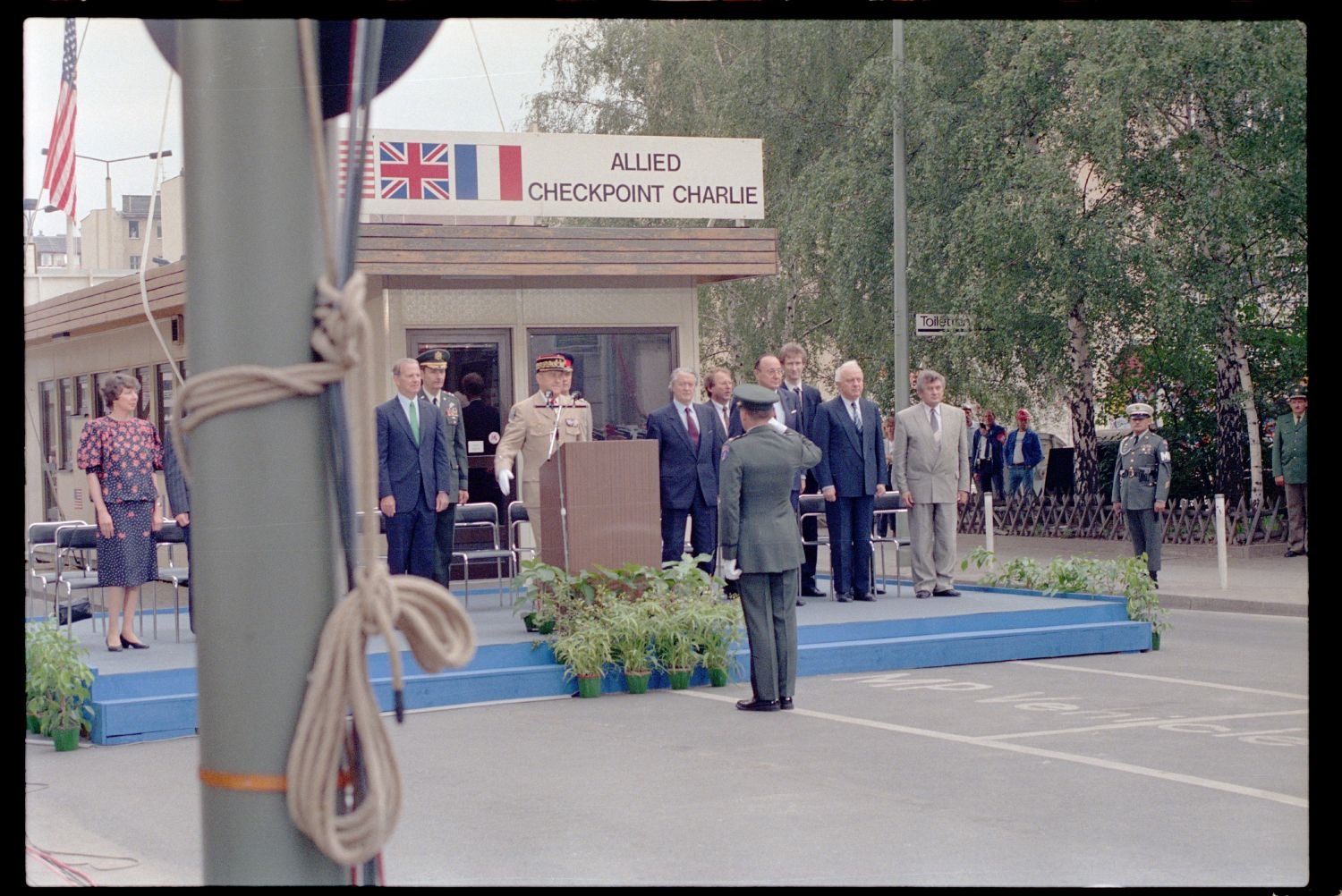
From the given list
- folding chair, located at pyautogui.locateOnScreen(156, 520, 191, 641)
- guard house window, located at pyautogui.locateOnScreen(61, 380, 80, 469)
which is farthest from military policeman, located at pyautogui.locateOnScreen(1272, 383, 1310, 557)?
guard house window, located at pyautogui.locateOnScreen(61, 380, 80, 469)

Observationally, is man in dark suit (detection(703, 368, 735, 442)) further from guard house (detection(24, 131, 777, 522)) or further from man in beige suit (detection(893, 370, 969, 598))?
guard house (detection(24, 131, 777, 522))

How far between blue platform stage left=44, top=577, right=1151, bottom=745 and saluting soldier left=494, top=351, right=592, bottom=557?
114cm

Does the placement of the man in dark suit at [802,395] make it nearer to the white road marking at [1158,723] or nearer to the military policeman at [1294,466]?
the white road marking at [1158,723]

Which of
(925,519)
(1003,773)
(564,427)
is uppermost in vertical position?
(564,427)

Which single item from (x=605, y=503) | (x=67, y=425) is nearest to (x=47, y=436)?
(x=67, y=425)

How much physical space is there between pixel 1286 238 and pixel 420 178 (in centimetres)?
1075

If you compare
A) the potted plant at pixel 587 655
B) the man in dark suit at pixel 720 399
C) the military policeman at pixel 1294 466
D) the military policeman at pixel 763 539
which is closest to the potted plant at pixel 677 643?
the potted plant at pixel 587 655

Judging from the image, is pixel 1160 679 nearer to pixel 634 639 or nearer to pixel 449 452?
pixel 634 639

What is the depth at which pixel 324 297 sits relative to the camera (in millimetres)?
2152

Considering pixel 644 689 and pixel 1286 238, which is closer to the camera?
pixel 644 689

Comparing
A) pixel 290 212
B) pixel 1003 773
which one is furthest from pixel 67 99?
pixel 290 212

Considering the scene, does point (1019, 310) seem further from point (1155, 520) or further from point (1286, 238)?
point (1155, 520)

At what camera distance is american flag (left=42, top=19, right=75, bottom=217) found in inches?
697

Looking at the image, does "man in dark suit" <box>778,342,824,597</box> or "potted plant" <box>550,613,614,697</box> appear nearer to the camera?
"potted plant" <box>550,613,614,697</box>
